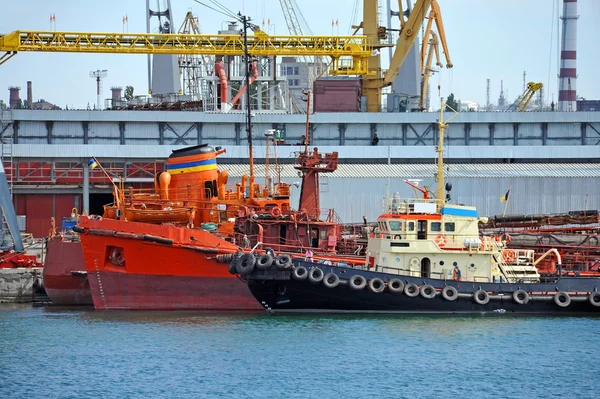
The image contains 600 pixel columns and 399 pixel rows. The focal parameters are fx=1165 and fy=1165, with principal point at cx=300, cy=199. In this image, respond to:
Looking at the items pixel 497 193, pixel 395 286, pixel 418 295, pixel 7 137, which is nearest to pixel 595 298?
pixel 418 295

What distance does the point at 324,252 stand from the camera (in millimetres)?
38844

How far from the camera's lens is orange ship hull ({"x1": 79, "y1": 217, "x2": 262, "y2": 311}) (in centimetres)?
3678

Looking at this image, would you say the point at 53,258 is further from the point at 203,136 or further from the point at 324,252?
the point at 203,136

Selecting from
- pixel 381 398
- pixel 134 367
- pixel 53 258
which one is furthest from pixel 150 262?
pixel 381 398

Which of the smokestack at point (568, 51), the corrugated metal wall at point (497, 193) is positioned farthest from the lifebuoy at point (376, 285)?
the smokestack at point (568, 51)

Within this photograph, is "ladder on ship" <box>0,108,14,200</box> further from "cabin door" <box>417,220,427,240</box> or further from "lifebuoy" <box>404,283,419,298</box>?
"lifebuoy" <box>404,283,419,298</box>

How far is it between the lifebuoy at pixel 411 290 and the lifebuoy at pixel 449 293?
0.82 metres

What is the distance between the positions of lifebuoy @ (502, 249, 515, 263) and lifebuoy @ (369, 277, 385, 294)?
14.3ft

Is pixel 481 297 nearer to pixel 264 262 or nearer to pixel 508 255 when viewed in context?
pixel 508 255

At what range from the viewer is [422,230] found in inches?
1416

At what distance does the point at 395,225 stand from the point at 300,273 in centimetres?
330

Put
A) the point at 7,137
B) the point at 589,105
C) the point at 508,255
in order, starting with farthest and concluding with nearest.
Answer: the point at 589,105
the point at 7,137
the point at 508,255

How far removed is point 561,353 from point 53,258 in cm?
1845

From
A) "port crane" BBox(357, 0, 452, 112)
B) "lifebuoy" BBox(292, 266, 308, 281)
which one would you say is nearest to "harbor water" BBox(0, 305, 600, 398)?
"lifebuoy" BBox(292, 266, 308, 281)
